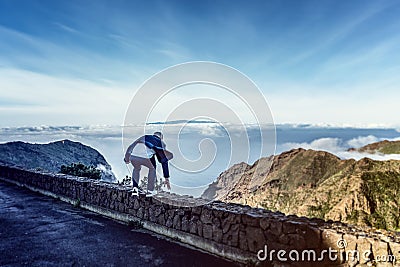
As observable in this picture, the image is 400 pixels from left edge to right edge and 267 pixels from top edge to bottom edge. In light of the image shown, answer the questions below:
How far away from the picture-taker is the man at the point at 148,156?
19.7 ft

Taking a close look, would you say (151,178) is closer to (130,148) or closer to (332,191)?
(130,148)

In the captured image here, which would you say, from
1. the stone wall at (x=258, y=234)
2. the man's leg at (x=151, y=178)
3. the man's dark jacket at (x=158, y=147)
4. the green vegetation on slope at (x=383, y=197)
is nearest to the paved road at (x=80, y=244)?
the stone wall at (x=258, y=234)

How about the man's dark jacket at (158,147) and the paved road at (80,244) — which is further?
the man's dark jacket at (158,147)

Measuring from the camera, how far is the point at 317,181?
56344 mm

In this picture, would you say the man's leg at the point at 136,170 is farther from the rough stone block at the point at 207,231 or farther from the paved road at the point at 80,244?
the rough stone block at the point at 207,231

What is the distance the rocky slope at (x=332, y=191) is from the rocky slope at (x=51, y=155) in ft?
52.0

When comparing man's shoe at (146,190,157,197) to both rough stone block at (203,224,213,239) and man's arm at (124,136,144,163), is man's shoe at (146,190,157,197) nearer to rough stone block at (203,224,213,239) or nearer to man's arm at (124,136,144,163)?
man's arm at (124,136,144,163)

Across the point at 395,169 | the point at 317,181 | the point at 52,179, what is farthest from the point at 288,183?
the point at 52,179

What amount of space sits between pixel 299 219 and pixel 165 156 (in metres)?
2.75

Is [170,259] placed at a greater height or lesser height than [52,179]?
lesser

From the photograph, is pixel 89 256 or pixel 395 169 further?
pixel 395 169

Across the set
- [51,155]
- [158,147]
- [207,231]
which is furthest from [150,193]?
[51,155]

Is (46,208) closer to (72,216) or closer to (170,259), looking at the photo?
(72,216)

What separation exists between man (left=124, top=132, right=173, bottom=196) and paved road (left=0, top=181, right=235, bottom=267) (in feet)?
3.11
